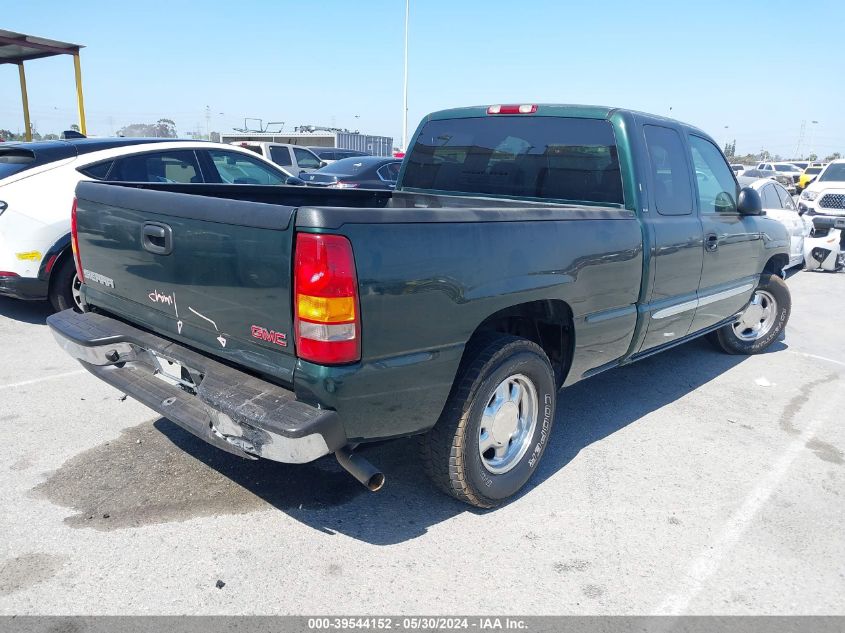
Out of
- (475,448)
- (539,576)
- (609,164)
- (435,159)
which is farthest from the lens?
(435,159)

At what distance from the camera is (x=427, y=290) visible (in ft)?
8.45

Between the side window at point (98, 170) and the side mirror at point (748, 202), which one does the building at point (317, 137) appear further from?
the side mirror at point (748, 202)

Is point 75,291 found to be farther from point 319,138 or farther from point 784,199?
point 319,138

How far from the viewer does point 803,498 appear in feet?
11.4

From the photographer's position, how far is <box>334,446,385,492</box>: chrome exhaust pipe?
259cm

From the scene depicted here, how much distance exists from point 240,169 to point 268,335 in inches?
202

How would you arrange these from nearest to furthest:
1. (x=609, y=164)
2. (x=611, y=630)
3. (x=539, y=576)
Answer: (x=611, y=630) → (x=539, y=576) → (x=609, y=164)

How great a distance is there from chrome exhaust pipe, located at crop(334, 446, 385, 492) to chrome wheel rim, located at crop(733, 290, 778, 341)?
4565mm

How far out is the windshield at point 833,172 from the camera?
1418cm

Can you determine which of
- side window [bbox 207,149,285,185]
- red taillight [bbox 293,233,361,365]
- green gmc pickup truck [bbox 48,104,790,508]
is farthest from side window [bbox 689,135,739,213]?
side window [bbox 207,149,285,185]

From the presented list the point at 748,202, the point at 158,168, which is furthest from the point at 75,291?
the point at 748,202

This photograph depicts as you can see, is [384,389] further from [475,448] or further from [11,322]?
[11,322]

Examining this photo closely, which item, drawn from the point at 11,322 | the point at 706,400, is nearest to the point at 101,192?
the point at 11,322

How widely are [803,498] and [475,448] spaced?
6.27 feet
